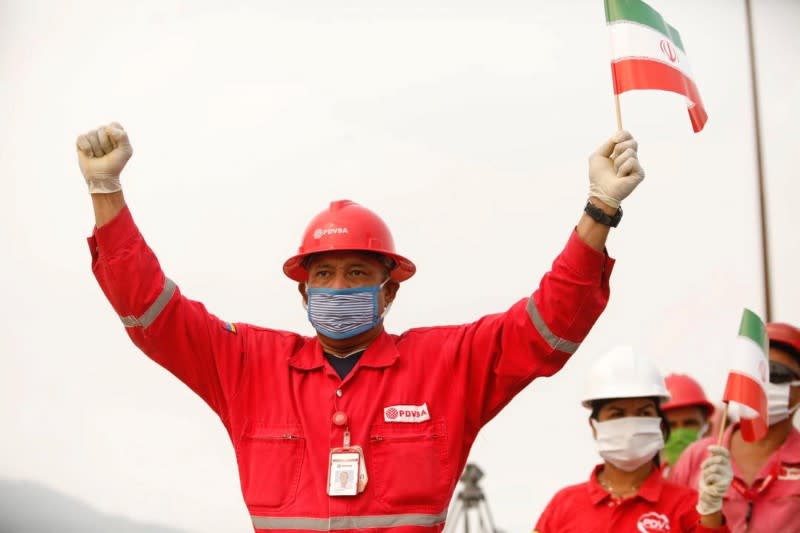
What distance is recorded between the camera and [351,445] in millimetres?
3396

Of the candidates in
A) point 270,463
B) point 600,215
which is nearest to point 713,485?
point 600,215

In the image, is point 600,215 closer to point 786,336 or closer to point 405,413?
point 405,413

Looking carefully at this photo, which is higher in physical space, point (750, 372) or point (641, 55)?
point (641, 55)

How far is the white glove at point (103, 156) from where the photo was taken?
337 centimetres

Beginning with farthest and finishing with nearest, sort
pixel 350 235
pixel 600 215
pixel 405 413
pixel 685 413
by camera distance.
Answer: pixel 685 413, pixel 350 235, pixel 405 413, pixel 600 215

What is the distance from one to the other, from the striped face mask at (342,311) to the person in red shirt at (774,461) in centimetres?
193

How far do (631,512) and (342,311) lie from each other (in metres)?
1.51

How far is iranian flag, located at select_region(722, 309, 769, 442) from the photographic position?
164 inches

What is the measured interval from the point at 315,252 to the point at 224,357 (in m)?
0.49

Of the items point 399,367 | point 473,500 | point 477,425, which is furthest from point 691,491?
point 473,500

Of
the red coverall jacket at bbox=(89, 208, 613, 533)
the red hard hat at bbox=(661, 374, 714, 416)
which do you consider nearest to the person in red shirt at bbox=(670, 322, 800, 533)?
the red coverall jacket at bbox=(89, 208, 613, 533)

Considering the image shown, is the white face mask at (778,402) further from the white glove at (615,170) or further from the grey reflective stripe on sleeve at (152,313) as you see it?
the grey reflective stripe on sleeve at (152,313)

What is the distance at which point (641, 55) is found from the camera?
134 inches

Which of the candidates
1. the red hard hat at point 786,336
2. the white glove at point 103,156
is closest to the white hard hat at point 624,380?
the red hard hat at point 786,336
